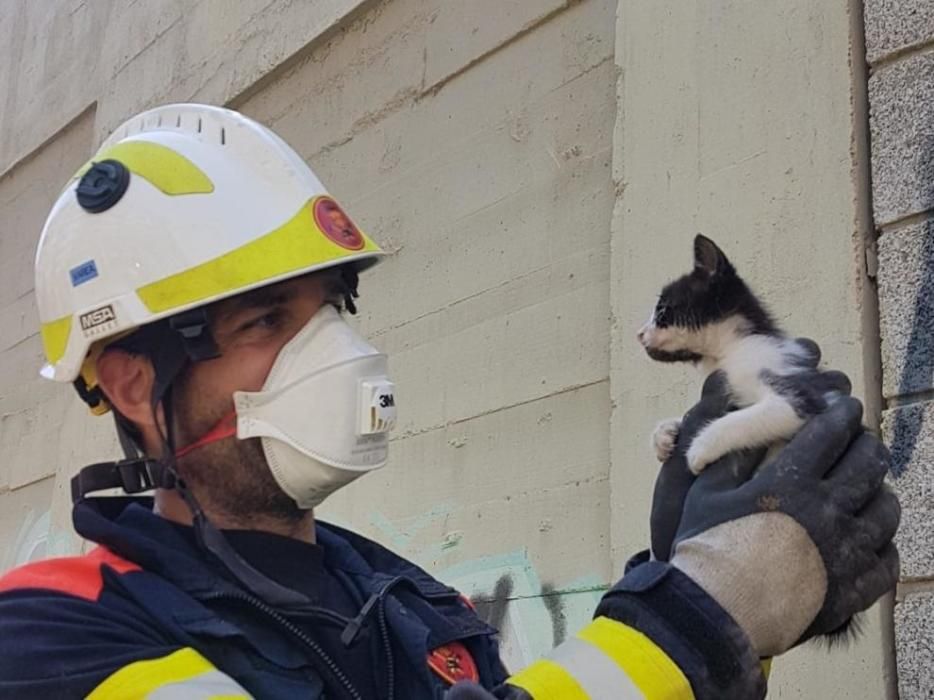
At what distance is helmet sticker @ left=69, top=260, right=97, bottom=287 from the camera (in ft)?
6.36

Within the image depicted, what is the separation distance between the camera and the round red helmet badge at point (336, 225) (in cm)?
200

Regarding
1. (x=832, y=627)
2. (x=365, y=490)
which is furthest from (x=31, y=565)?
(x=365, y=490)

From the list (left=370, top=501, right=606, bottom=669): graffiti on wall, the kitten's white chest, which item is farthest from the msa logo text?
(left=370, top=501, right=606, bottom=669): graffiti on wall

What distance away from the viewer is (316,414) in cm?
183

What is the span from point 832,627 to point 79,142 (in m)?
7.15

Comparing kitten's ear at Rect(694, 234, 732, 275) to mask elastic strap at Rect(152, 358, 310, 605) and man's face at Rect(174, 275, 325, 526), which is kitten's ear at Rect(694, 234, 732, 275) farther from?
mask elastic strap at Rect(152, 358, 310, 605)

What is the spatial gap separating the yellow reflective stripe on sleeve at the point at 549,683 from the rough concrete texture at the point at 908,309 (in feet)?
4.43

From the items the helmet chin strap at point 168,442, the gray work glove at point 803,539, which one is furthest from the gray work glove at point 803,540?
the helmet chin strap at point 168,442

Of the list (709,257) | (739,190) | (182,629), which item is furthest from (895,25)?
(182,629)

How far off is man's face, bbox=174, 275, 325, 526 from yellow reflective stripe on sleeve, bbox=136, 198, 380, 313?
0.11 feet

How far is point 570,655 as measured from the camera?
4.93 ft

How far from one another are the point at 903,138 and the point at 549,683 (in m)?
1.68

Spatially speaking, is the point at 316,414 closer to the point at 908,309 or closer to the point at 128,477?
the point at 128,477

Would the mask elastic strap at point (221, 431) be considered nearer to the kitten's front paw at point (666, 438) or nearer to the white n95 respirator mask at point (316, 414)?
the white n95 respirator mask at point (316, 414)
